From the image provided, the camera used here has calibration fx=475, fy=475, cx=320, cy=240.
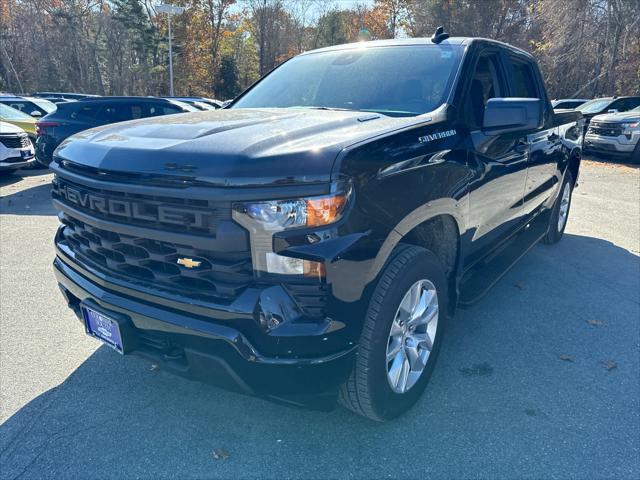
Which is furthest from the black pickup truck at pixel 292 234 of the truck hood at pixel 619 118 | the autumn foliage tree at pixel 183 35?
the autumn foliage tree at pixel 183 35

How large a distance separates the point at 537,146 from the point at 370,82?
5.94 ft

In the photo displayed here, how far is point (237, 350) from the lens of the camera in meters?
1.91

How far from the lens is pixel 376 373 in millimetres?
2186

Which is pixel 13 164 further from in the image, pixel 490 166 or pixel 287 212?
pixel 287 212

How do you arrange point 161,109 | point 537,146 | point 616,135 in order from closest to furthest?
point 537,146
point 161,109
point 616,135

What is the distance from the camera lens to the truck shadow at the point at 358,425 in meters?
2.27

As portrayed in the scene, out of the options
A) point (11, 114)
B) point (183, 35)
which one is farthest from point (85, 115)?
point (183, 35)

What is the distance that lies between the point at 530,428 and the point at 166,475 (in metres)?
1.87

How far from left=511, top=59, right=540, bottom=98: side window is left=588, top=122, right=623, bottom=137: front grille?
9946 millimetres

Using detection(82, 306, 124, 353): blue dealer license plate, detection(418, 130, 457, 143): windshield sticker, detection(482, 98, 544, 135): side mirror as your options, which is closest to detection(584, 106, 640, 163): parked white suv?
detection(482, 98, 544, 135): side mirror

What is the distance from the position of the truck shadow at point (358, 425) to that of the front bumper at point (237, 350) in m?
0.48

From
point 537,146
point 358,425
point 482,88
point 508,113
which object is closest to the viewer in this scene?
point 358,425

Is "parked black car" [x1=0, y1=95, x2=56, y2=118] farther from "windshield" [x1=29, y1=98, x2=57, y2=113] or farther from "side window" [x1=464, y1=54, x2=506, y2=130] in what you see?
"side window" [x1=464, y1=54, x2=506, y2=130]

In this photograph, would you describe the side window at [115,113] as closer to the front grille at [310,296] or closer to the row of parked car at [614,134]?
the front grille at [310,296]
